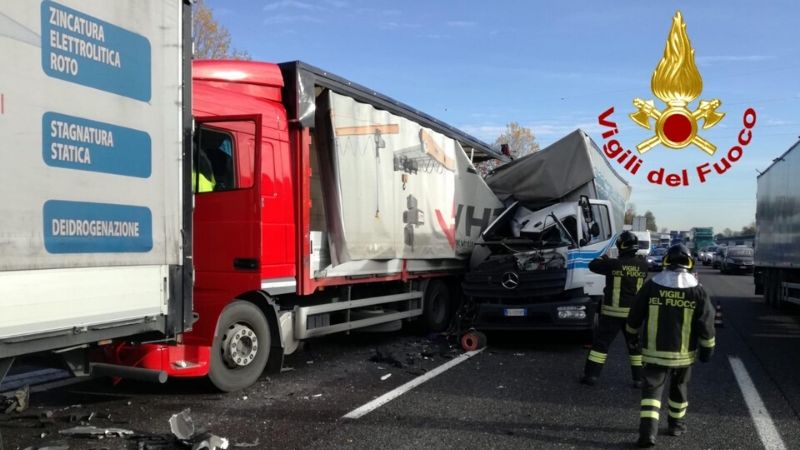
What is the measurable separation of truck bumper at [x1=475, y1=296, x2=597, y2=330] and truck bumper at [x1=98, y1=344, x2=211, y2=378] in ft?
14.7

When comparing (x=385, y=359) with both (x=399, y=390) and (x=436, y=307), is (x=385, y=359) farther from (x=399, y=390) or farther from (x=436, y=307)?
(x=436, y=307)

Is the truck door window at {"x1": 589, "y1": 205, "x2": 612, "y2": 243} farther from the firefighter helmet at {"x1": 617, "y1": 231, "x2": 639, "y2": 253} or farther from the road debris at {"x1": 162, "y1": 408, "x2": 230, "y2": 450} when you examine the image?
the road debris at {"x1": 162, "y1": 408, "x2": 230, "y2": 450}

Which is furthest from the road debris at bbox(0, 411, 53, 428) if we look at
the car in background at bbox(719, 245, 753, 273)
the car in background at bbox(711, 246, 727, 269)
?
the car in background at bbox(711, 246, 727, 269)

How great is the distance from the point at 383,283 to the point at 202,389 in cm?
345

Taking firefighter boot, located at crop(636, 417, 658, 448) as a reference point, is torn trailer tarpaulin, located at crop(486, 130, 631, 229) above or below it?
above

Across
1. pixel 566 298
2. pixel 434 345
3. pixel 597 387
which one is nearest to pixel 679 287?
pixel 597 387

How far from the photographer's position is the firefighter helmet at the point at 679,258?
16.8 feet

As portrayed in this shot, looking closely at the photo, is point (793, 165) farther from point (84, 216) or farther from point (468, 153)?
point (84, 216)

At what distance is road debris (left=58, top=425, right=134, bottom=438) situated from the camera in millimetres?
4938

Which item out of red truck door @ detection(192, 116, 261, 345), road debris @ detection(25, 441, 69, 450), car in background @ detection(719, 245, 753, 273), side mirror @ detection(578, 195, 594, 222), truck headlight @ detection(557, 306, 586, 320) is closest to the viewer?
road debris @ detection(25, 441, 69, 450)

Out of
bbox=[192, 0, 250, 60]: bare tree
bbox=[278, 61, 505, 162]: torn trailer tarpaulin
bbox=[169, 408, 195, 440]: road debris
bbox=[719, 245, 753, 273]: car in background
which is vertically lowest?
bbox=[719, 245, 753, 273]: car in background

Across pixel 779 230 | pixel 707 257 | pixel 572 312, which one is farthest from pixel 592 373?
pixel 707 257

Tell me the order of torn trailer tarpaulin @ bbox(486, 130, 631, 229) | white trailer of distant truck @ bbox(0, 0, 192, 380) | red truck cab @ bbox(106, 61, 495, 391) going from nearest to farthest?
white trailer of distant truck @ bbox(0, 0, 192, 380)
red truck cab @ bbox(106, 61, 495, 391)
torn trailer tarpaulin @ bbox(486, 130, 631, 229)

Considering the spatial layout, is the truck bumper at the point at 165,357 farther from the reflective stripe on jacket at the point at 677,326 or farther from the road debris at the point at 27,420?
the reflective stripe on jacket at the point at 677,326
